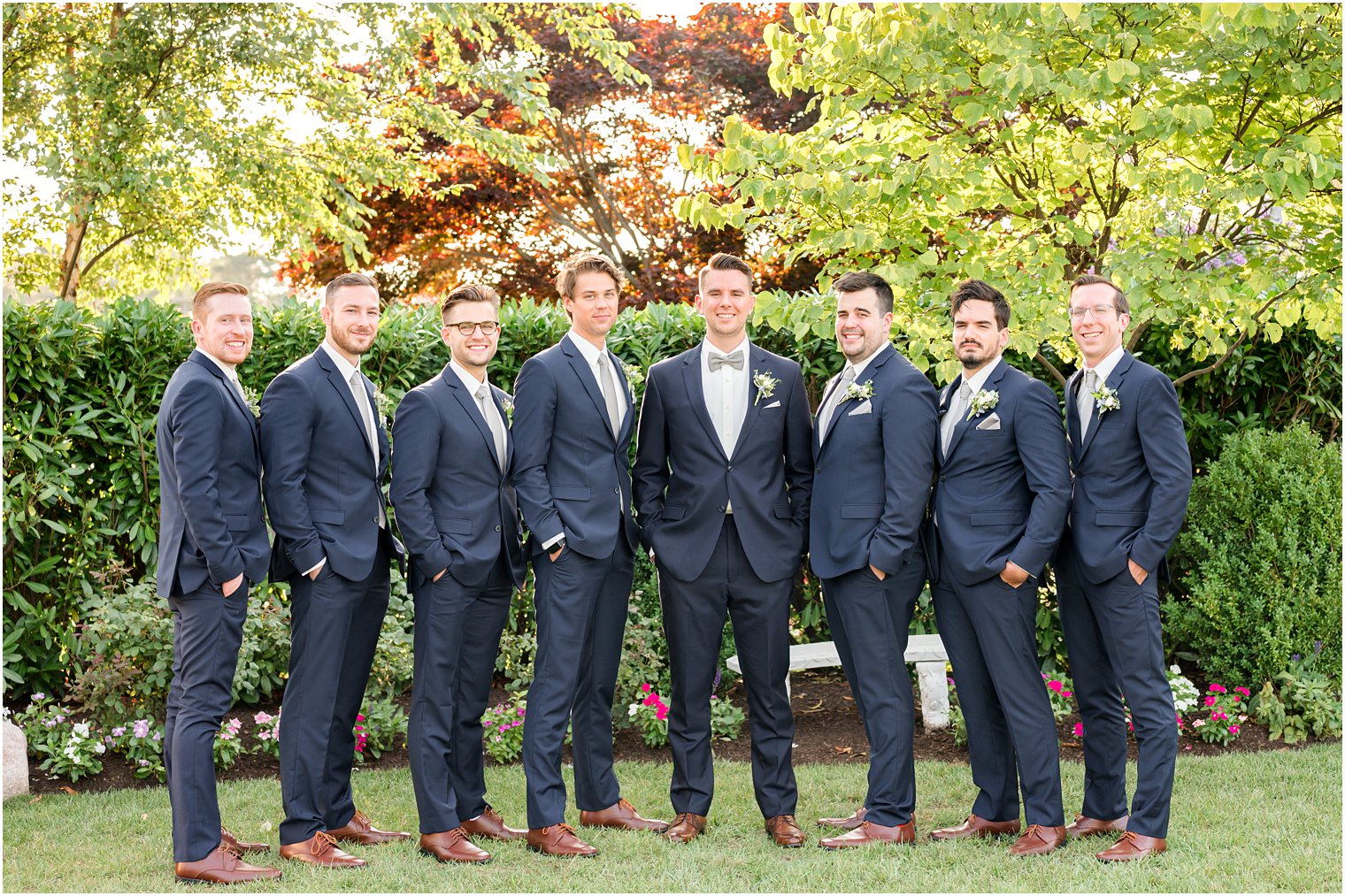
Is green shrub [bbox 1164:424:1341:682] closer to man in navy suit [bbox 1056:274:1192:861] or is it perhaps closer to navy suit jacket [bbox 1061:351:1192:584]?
man in navy suit [bbox 1056:274:1192:861]

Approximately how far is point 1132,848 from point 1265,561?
2.78 metres

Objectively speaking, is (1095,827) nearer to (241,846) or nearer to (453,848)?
(453,848)

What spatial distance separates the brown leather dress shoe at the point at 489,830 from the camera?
16.6 feet

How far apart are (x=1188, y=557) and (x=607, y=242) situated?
9260 mm

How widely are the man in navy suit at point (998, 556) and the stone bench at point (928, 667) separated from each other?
1.60 m

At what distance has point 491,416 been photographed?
5.06 meters

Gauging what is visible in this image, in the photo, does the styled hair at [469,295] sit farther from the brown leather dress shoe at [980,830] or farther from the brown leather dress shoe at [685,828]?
the brown leather dress shoe at [980,830]

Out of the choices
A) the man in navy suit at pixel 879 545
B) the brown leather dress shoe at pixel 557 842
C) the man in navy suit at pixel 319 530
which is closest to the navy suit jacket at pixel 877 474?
the man in navy suit at pixel 879 545

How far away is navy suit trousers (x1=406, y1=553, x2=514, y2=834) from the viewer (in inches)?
188

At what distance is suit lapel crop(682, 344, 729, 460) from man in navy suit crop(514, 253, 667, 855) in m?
0.30

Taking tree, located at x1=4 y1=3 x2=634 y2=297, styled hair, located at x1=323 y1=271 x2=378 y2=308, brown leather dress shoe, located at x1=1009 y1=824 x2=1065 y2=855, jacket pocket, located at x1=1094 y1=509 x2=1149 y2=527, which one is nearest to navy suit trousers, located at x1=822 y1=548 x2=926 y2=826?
brown leather dress shoe, located at x1=1009 y1=824 x2=1065 y2=855

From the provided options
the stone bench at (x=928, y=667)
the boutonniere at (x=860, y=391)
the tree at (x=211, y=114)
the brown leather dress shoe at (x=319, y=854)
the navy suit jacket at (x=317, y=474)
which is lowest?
the brown leather dress shoe at (x=319, y=854)

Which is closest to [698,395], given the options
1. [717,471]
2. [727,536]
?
[717,471]

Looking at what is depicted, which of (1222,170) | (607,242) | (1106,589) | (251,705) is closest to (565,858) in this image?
(1106,589)
